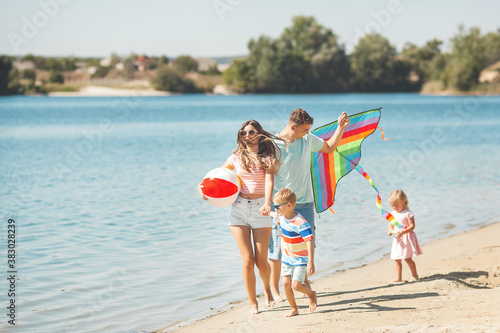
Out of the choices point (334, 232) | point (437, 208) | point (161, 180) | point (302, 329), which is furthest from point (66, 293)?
point (161, 180)

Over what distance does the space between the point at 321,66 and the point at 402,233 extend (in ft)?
310

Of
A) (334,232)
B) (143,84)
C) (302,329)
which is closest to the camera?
(302,329)

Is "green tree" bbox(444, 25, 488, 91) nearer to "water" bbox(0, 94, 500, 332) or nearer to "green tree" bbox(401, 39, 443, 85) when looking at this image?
"green tree" bbox(401, 39, 443, 85)

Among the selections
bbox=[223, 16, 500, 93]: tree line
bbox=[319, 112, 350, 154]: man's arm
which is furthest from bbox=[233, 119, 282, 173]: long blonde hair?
bbox=[223, 16, 500, 93]: tree line

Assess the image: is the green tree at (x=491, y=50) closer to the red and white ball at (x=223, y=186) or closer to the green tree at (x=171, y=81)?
the green tree at (x=171, y=81)

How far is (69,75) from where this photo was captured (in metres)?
122

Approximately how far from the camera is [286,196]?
496 centimetres

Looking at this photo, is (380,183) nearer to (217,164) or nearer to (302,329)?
(217,164)

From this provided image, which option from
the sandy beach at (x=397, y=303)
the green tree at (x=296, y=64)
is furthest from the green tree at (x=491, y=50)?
the sandy beach at (x=397, y=303)

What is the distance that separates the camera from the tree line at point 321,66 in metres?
98.0

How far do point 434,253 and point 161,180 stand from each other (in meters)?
9.84

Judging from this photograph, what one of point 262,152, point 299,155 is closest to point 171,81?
point 299,155

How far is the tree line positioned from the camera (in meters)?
98.0

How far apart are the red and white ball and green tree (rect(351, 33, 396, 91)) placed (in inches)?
3912
